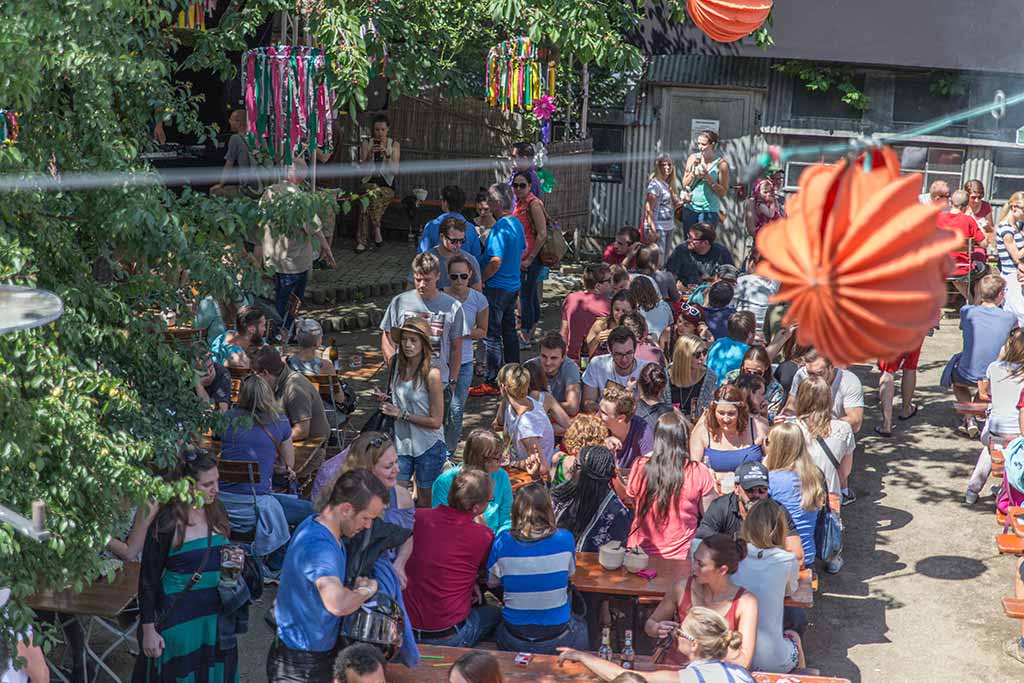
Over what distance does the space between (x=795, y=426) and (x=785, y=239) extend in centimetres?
499

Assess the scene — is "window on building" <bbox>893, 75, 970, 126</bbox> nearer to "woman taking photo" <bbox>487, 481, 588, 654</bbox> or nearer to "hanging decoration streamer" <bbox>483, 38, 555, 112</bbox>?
"hanging decoration streamer" <bbox>483, 38, 555, 112</bbox>

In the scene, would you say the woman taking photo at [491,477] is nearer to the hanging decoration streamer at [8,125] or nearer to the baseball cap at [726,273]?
the hanging decoration streamer at [8,125]

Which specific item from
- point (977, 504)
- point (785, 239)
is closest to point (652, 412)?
point (977, 504)

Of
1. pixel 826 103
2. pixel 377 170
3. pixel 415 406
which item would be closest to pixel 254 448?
pixel 415 406

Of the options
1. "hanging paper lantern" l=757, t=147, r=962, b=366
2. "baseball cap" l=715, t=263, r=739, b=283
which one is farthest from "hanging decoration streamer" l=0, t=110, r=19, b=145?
"baseball cap" l=715, t=263, r=739, b=283

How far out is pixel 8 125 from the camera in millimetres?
5820

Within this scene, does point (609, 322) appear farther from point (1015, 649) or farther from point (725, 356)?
point (1015, 649)

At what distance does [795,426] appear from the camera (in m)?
7.90

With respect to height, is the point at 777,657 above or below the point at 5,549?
below

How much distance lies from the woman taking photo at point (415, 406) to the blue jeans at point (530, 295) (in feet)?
15.8

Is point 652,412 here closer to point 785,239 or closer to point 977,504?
point 977,504

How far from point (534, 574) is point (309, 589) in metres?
1.40

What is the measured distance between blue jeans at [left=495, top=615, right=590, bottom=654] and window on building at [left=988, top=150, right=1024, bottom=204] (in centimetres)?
1268

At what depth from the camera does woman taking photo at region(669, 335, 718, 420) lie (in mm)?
9730
